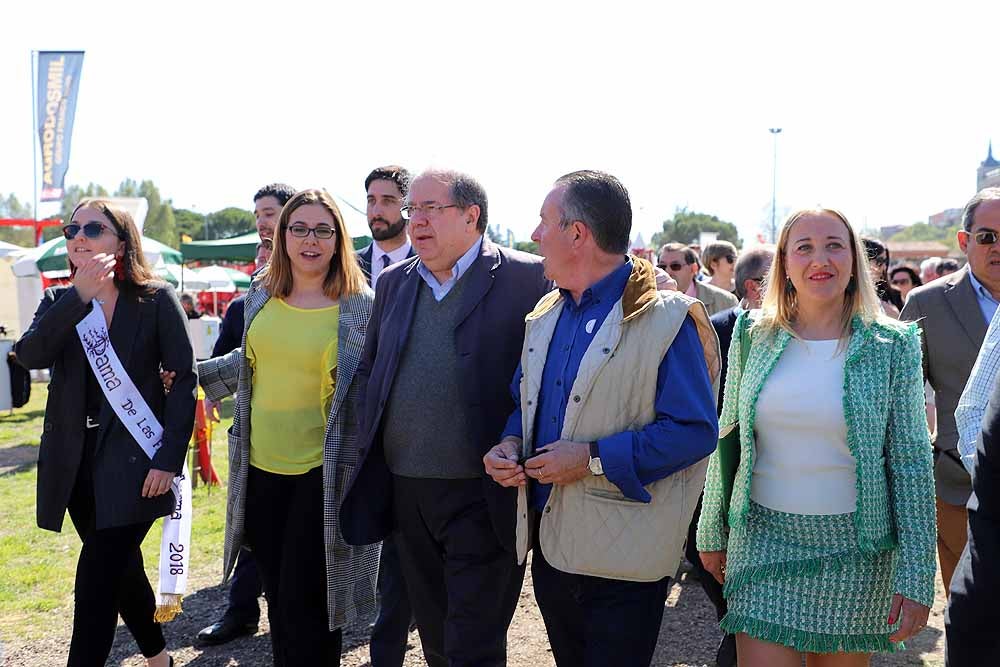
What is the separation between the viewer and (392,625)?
3.97 m

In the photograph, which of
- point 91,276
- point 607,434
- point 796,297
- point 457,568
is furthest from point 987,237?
point 91,276

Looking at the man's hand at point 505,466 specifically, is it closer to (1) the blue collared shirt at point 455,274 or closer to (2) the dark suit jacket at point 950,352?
(1) the blue collared shirt at point 455,274

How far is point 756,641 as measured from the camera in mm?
2811

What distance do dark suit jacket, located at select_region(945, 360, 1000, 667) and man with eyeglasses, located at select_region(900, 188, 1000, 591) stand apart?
196cm

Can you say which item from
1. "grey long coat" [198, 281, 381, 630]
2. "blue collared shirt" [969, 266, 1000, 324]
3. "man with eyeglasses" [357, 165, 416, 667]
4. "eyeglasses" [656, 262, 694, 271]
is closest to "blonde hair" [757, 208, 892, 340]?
"blue collared shirt" [969, 266, 1000, 324]

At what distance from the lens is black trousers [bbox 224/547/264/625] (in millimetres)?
4789

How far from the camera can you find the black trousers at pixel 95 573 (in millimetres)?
3555

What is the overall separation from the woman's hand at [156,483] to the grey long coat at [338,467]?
268mm

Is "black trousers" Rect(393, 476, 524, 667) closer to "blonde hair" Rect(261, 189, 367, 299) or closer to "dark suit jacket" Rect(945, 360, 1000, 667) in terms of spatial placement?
"blonde hair" Rect(261, 189, 367, 299)

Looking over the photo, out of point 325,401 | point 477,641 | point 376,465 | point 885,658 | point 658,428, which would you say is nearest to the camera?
point 658,428

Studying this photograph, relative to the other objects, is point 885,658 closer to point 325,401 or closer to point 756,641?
point 756,641

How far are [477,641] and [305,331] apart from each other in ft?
4.92

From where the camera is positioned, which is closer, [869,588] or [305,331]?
[869,588]

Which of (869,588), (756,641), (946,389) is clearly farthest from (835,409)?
(946,389)
